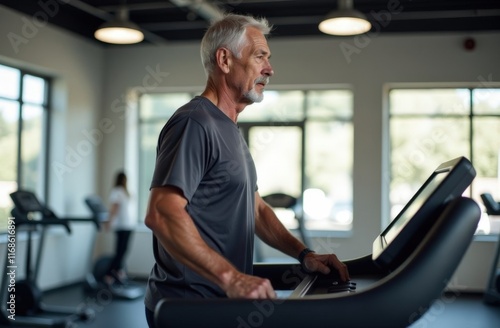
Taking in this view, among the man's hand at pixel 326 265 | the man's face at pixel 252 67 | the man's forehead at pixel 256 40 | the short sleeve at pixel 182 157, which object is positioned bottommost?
the man's hand at pixel 326 265

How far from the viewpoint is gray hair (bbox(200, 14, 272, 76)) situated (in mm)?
1513

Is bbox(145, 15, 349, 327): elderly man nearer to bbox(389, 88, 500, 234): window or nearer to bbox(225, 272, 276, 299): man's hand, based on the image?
bbox(225, 272, 276, 299): man's hand

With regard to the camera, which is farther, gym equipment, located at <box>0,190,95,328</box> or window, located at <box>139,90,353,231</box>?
window, located at <box>139,90,353,231</box>

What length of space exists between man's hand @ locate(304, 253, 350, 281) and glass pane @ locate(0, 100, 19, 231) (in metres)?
5.47

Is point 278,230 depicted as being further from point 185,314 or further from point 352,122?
point 352,122

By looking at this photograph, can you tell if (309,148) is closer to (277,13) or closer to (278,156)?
(278,156)

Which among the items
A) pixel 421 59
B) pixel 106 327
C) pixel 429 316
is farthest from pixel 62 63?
pixel 429 316

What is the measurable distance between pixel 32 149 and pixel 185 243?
637 centimetres

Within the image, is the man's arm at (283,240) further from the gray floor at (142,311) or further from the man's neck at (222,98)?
the gray floor at (142,311)

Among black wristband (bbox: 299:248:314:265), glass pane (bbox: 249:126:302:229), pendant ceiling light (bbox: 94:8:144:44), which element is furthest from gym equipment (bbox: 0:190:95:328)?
black wristband (bbox: 299:248:314:265)

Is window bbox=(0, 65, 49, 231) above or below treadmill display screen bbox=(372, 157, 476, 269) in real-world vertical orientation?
above

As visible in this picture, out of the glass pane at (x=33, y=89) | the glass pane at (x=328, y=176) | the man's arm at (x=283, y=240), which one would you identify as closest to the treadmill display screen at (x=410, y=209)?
the man's arm at (x=283, y=240)

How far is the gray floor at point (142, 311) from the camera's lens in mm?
5535

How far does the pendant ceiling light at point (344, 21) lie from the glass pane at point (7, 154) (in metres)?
3.54
